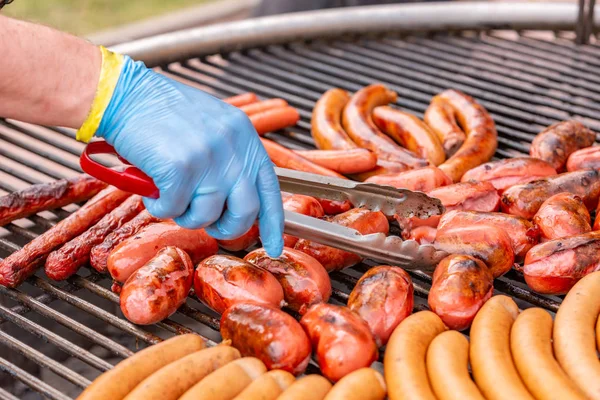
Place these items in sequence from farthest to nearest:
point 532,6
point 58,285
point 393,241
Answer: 1. point 532,6
2. point 58,285
3. point 393,241

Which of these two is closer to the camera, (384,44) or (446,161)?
(446,161)

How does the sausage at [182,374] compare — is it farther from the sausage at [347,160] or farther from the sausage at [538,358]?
the sausage at [347,160]

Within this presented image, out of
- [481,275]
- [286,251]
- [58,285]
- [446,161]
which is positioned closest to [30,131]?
[58,285]

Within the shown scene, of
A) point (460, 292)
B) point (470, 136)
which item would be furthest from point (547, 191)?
point (460, 292)

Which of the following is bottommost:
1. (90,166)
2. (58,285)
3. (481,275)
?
(58,285)

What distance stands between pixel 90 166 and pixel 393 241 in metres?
1.11

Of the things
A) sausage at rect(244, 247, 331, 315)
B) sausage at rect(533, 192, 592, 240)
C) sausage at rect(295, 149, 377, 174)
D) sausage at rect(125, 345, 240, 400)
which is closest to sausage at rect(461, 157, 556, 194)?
sausage at rect(533, 192, 592, 240)

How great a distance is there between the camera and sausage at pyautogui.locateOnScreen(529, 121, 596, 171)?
3670 millimetres

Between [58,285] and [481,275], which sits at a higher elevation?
[481,275]

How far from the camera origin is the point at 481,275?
275 centimetres

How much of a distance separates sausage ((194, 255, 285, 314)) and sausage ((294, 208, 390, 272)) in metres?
0.29

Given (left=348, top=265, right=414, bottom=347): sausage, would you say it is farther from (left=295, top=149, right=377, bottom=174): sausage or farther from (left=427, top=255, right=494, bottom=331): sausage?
(left=295, top=149, right=377, bottom=174): sausage

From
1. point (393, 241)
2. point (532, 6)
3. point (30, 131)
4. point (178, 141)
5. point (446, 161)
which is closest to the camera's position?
point (178, 141)

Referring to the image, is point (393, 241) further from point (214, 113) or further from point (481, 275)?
point (214, 113)
